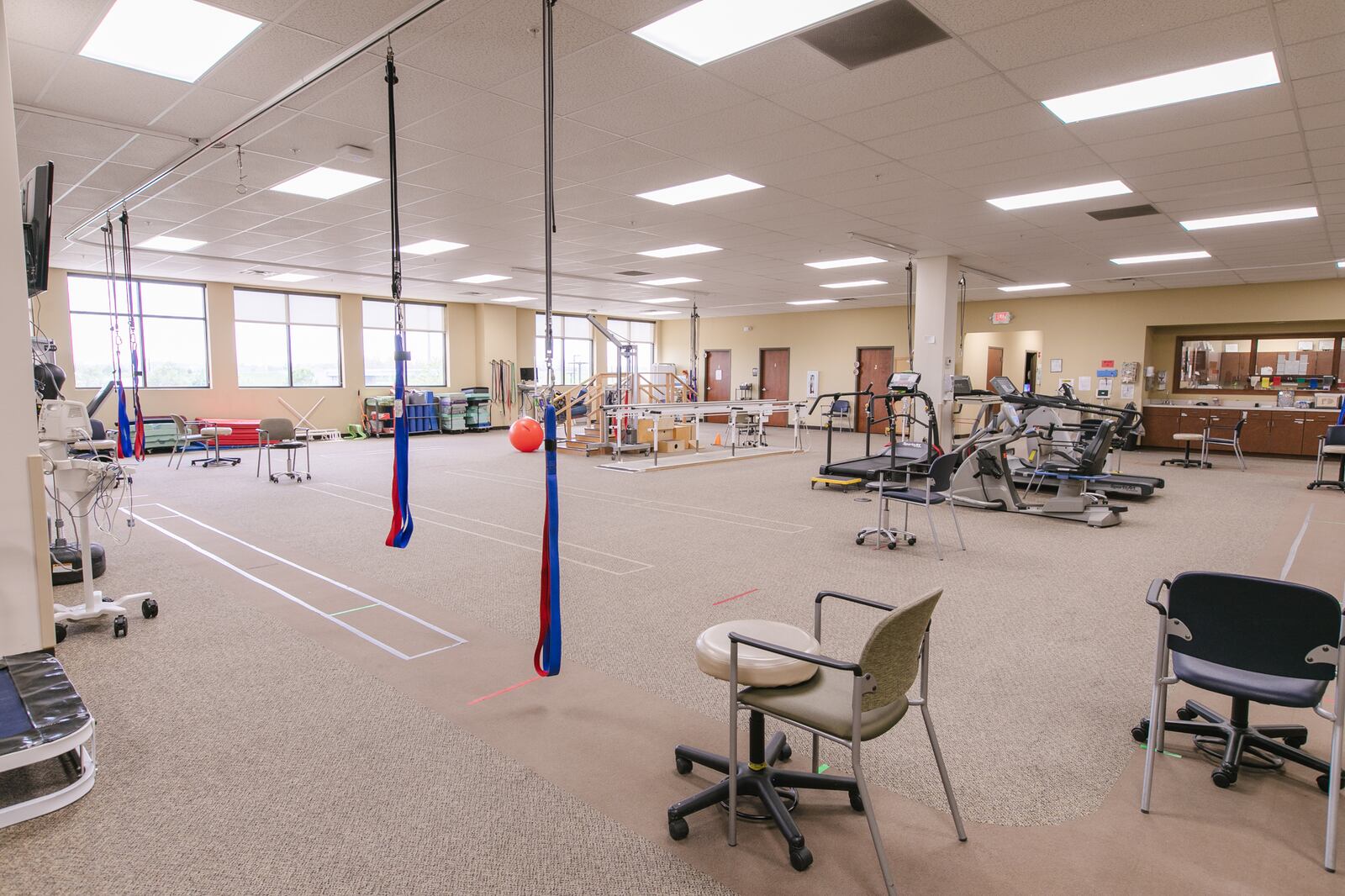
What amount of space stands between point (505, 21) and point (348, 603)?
3.51 meters

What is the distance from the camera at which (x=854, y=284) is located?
43.7 ft

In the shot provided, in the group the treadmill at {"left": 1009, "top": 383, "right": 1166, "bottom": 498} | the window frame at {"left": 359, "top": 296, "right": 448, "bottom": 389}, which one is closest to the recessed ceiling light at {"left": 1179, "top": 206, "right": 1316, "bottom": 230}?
the treadmill at {"left": 1009, "top": 383, "right": 1166, "bottom": 498}

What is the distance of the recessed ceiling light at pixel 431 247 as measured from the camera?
→ 379 inches

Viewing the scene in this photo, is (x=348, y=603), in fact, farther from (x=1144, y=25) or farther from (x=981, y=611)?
(x=1144, y=25)

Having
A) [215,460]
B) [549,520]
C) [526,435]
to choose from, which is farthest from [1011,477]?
[215,460]

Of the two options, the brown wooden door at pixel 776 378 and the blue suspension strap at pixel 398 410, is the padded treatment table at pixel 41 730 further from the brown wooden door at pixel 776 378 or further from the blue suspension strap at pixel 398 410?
the brown wooden door at pixel 776 378

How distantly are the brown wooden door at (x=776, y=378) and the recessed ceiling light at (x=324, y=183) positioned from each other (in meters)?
13.8

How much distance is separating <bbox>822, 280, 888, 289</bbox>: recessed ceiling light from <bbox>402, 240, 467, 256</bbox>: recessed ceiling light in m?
6.88

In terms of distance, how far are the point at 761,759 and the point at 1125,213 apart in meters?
7.65

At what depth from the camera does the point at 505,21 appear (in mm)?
3576

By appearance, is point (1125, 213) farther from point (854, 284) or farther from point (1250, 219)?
point (854, 284)

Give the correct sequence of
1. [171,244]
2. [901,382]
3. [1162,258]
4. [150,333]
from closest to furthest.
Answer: [901,382] → [171,244] → [1162,258] → [150,333]

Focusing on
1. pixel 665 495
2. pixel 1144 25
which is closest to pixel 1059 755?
pixel 1144 25

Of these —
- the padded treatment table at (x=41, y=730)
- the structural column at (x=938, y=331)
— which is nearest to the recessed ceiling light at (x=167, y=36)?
the padded treatment table at (x=41, y=730)
